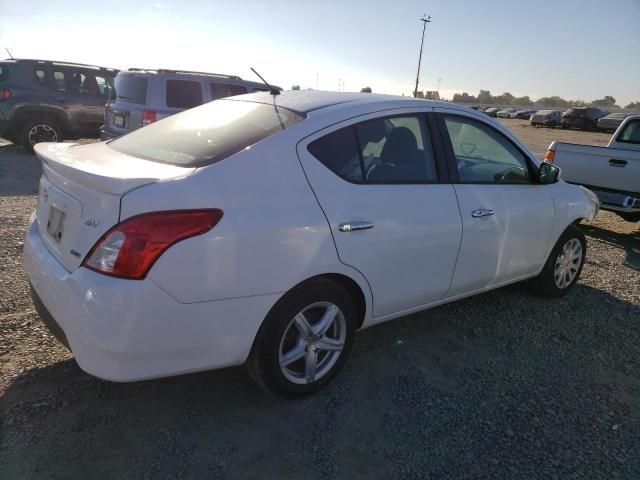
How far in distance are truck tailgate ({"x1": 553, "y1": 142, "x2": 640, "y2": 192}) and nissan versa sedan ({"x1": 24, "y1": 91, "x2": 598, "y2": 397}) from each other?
3.69 meters

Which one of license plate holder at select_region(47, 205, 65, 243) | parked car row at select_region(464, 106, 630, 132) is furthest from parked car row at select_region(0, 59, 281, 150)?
parked car row at select_region(464, 106, 630, 132)

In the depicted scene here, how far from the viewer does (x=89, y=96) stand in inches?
420

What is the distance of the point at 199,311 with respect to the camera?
2.16 metres

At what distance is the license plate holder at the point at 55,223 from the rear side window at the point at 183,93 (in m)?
6.25

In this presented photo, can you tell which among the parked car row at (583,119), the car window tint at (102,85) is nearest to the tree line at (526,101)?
the parked car row at (583,119)

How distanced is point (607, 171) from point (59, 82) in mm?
10290

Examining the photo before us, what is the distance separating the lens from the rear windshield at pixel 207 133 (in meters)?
2.46

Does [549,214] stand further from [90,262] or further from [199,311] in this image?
[90,262]

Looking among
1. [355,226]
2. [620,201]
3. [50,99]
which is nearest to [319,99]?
[355,226]

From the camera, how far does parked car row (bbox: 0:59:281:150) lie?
826 centimetres

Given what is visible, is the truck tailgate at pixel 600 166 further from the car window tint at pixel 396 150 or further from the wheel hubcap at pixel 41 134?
the wheel hubcap at pixel 41 134

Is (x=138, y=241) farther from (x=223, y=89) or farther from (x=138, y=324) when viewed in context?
(x=223, y=89)

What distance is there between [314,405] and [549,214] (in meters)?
2.48

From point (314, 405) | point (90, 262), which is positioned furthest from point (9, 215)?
point (314, 405)
